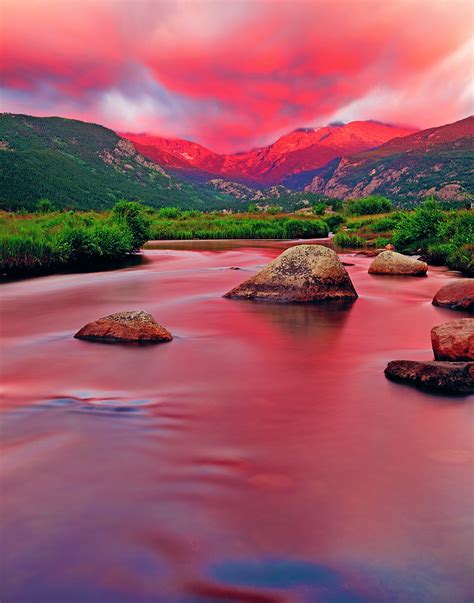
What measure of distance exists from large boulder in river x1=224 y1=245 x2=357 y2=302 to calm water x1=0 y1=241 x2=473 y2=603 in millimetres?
5142

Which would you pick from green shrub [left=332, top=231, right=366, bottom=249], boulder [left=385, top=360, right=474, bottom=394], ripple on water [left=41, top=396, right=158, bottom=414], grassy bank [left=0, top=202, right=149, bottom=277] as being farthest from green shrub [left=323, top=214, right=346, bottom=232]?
ripple on water [left=41, top=396, right=158, bottom=414]

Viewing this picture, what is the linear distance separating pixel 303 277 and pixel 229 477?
11.6 meters

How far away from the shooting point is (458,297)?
15.6m

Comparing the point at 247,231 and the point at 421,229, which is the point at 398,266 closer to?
the point at 421,229

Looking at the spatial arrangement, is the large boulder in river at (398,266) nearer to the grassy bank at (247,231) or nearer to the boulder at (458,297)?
the boulder at (458,297)

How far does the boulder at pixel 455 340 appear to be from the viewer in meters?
8.09

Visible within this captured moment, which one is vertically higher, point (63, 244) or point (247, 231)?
point (247, 231)

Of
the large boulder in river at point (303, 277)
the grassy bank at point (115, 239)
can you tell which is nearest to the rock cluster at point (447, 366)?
the large boulder in river at point (303, 277)

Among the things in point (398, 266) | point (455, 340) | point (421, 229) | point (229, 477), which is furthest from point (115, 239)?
point (229, 477)

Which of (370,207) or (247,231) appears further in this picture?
(370,207)

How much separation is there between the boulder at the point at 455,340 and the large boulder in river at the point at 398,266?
15981 millimetres

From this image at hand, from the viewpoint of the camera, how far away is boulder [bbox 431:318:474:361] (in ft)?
26.6

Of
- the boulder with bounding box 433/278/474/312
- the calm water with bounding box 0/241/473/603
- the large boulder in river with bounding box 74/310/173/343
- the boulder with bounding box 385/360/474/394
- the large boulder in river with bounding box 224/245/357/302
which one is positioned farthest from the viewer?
the large boulder in river with bounding box 224/245/357/302

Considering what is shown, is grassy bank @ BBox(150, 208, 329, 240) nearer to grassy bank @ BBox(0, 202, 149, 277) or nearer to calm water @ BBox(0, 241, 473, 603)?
grassy bank @ BBox(0, 202, 149, 277)
